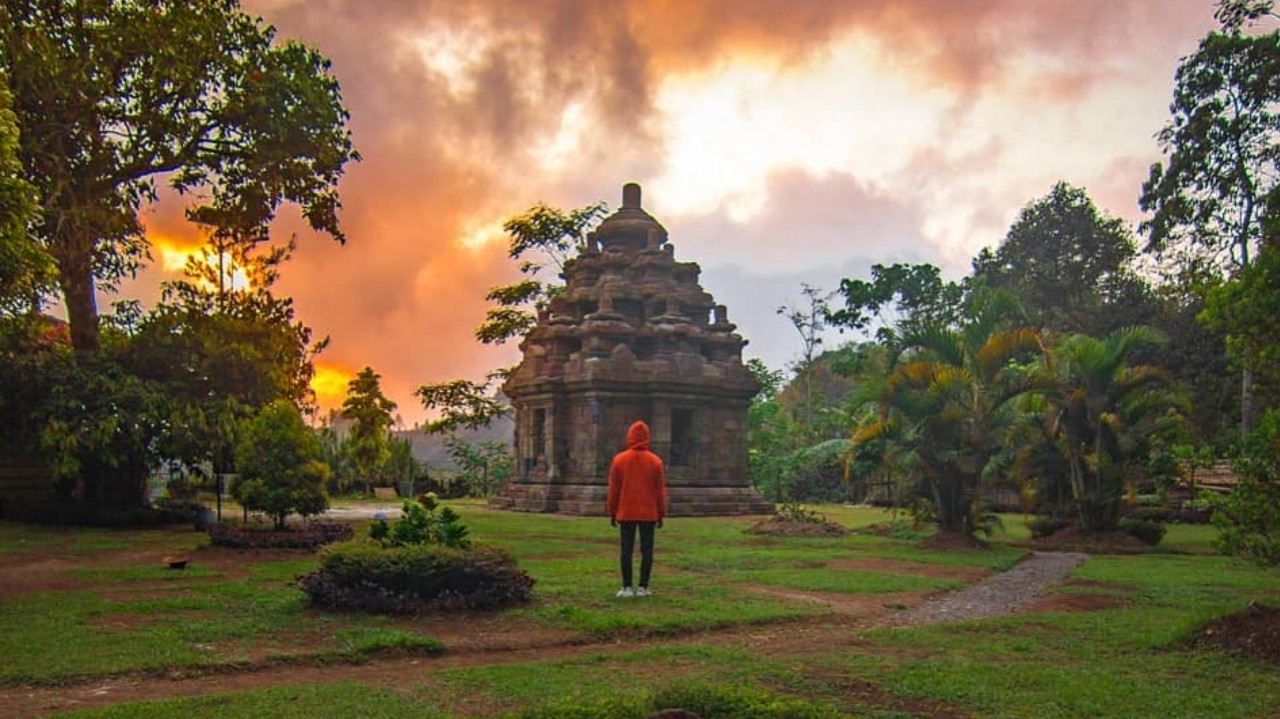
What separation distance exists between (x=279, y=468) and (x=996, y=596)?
11.1 meters

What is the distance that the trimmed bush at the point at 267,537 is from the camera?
14.9 meters

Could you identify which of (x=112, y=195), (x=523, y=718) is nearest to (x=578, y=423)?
(x=112, y=195)

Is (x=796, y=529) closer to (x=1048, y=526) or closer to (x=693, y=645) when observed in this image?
(x=1048, y=526)

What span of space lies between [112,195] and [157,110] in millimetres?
2106

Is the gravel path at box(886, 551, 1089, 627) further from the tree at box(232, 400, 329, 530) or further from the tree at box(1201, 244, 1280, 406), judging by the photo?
the tree at box(232, 400, 329, 530)

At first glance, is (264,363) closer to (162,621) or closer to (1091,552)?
(162,621)

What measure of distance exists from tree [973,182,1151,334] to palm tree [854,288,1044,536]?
26.3m

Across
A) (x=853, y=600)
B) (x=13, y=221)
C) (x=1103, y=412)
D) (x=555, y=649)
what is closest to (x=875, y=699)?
(x=555, y=649)

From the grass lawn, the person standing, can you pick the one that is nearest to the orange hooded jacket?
the person standing

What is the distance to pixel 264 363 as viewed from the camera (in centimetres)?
2191

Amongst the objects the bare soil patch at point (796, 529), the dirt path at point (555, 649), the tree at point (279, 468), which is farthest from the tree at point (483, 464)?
the dirt path at point (555, 649)

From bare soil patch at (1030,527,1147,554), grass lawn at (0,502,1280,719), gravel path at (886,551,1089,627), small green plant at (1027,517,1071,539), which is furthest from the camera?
small green plant at (1027,517,1071,539)

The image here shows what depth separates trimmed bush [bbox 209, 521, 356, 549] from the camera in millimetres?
14922

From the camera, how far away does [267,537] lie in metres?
15.1
